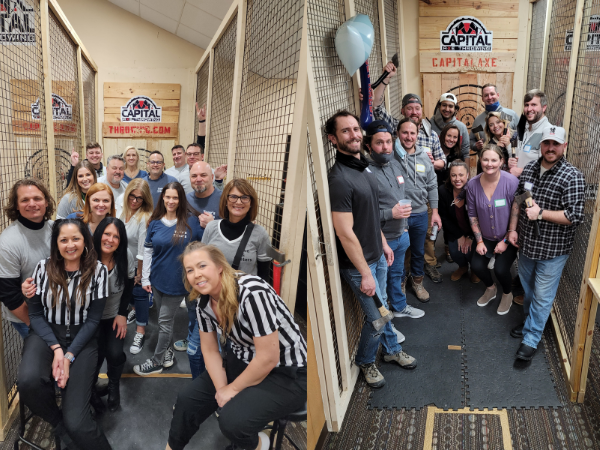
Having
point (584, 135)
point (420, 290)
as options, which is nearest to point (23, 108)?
point (420, 290)

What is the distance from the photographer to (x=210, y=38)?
1154mm

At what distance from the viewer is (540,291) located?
2.48 metres

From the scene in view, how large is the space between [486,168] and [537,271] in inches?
26.0

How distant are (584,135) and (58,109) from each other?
296cm

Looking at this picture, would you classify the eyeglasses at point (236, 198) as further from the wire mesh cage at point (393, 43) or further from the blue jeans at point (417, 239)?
the wire mesh cage at point (393, 43)

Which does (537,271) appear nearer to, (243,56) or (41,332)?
(243,56)

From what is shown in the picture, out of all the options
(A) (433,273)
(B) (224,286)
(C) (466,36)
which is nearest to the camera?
(B) (224,286)

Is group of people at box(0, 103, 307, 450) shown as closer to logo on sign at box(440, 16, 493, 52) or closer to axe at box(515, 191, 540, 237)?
axe at box(515, 191, 540, 237)

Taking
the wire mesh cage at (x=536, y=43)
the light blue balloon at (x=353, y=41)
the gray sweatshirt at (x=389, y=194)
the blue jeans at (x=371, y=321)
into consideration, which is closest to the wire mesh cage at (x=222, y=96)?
the light blue balloon at (x=353, y=41)

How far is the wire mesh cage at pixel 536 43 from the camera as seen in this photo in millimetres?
4223

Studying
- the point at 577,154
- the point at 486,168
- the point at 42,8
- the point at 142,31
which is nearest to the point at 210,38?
the point at 142,31

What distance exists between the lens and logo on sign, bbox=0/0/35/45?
1.22m

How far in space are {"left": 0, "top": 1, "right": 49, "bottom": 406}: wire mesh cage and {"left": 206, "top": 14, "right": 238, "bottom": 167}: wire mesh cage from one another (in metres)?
0.45

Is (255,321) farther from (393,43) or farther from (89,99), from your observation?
(393,43)
